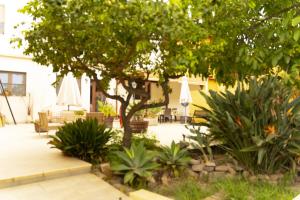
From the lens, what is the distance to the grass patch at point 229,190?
4.27 m

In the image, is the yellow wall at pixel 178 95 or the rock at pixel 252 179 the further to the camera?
the yellow wall at pixel 178 95

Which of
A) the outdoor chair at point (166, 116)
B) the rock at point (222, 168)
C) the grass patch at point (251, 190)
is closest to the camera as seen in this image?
the grass patch at point (251, 190)

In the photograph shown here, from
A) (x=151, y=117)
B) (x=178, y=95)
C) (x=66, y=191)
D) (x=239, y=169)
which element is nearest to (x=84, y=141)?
Answer: (x=66, y=191)

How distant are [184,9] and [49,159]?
15.0ft

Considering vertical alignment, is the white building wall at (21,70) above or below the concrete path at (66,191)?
above

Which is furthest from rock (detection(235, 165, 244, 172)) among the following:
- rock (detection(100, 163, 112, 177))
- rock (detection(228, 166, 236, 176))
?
rock (detection(100, 163, 112, 177))

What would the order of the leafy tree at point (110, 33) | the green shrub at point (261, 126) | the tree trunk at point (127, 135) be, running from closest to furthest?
the leafy tree at point (110, 33) → the green shrub at point (261, 126) → the tree trunk at point (127, 135)

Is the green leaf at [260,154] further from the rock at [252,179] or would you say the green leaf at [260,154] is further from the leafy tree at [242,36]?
the leafy tree at [242,36]

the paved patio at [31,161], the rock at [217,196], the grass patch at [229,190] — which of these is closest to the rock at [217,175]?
the grass patch at [229,190]

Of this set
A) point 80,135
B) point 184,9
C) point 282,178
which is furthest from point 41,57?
point 282,178

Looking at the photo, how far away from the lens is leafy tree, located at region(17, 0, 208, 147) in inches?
177

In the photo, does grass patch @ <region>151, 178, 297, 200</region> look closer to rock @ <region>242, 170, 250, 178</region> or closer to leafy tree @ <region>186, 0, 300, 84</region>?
rock @ <region>242, 170, 250, 178</region>

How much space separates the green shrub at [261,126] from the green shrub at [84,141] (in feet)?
9.09

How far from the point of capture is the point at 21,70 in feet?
55.5
